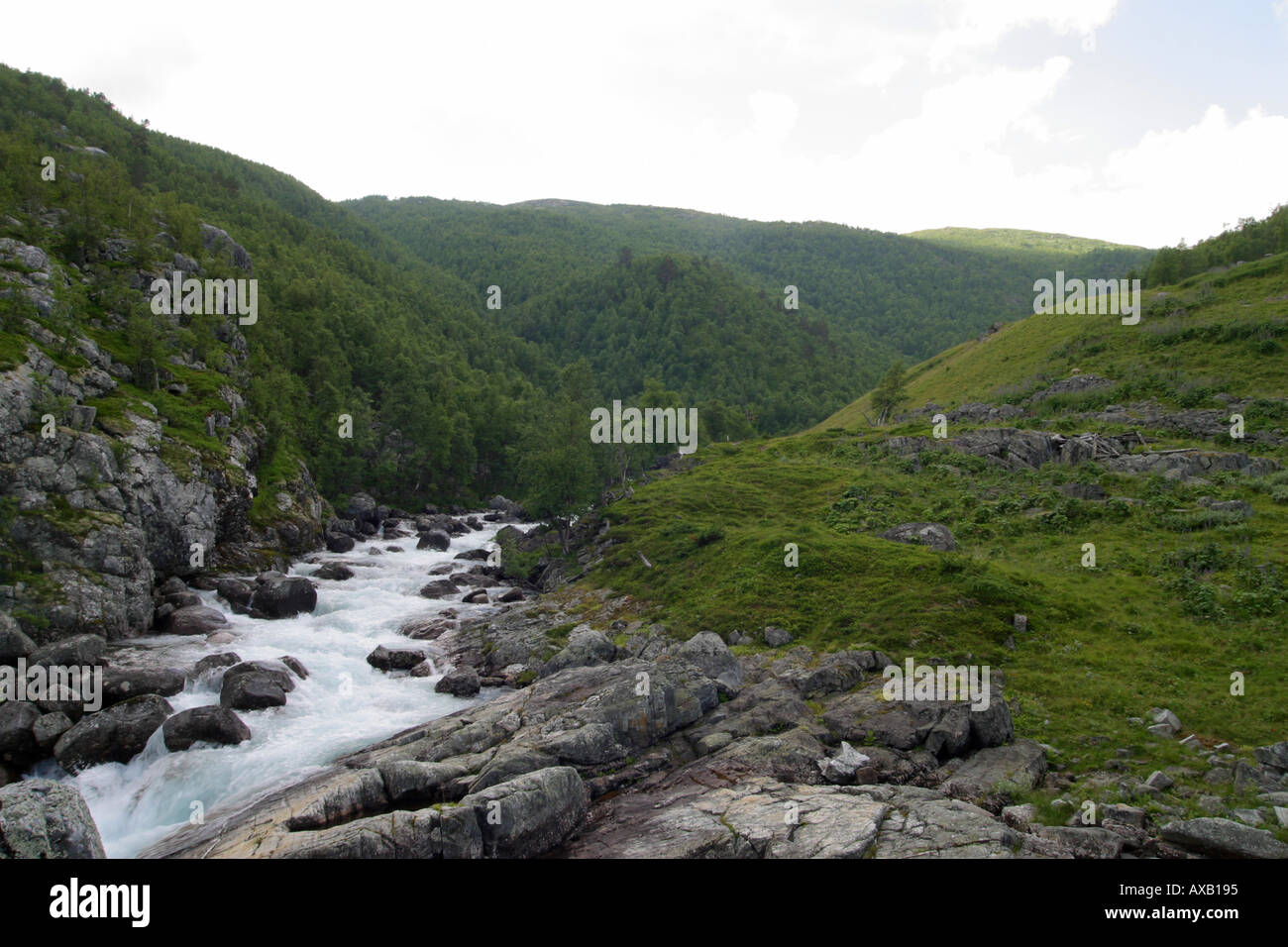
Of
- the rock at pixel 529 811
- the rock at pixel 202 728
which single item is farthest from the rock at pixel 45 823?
the rock at pixel 202 728

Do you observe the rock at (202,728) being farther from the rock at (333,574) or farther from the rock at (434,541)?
the rock at (434,541)

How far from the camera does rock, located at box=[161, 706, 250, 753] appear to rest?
25562 millimetres

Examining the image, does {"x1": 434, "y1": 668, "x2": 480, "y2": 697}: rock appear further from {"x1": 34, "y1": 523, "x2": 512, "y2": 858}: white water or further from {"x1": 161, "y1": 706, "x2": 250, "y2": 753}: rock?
{"x1": 161, "y1": 706, "x2": 250, "y2": 753}: rock

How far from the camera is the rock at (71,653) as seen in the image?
2848 centimetres

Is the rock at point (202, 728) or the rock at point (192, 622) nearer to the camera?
the rock at point (202, 728)

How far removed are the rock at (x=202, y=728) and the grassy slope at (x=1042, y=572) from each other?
21.8 metres

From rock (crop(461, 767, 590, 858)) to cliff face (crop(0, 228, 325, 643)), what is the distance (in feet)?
96.2

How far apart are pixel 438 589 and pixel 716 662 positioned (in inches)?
1210
